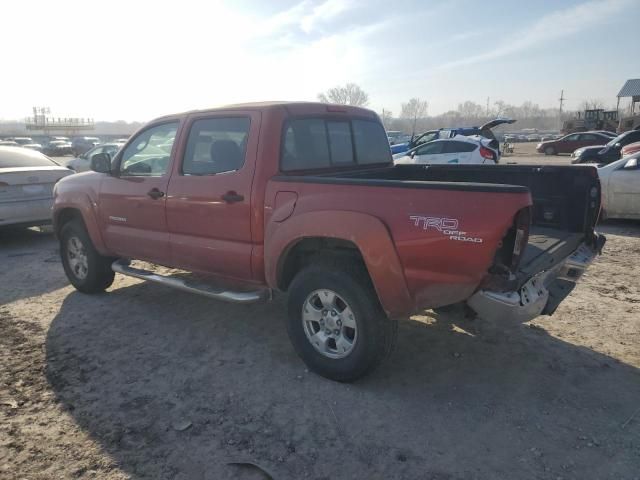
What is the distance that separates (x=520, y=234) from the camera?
2846 mm

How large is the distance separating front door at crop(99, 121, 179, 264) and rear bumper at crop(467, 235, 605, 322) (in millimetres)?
2902

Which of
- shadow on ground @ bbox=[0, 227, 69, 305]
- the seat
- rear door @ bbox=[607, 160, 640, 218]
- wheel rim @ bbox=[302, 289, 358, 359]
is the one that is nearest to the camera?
wheel rim @ bbox=[302, 289, 358, 359]

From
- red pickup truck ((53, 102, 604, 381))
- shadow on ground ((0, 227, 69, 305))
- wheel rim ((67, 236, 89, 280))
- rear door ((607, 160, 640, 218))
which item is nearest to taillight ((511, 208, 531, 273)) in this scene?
red pickup truck ((53, 102, 604, 381))

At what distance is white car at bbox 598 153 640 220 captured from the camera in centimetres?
854

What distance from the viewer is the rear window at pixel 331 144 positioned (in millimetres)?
3969

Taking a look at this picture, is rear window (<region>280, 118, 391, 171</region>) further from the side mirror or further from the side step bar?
the side mirror

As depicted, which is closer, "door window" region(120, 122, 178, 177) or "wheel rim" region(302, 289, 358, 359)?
"wheel rim" region(302, 289, 358, 359)

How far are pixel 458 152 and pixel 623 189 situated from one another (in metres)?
5.75

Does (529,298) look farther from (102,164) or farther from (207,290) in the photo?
(102,164)

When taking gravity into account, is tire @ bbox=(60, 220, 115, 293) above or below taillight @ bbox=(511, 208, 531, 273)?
below

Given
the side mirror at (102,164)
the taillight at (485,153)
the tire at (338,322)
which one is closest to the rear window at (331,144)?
the tire at (338,322)

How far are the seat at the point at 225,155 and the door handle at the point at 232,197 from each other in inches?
8.3

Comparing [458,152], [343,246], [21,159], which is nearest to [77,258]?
[343,246]

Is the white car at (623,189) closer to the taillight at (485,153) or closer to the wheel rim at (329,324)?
the taillight at (485,153)
